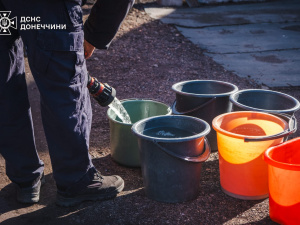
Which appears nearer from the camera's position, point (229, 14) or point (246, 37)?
point (246, 37)

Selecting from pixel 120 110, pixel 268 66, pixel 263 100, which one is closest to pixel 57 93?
pixel 120 110

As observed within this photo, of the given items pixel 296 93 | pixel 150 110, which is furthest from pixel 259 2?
pixel 150 110

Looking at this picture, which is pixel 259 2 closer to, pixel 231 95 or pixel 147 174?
pixel 231 95

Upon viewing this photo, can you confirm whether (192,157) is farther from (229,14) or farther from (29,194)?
(229,14)

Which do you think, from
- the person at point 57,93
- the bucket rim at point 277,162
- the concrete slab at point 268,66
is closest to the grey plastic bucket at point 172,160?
the person at point 57,93

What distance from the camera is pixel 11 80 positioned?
2.55 m

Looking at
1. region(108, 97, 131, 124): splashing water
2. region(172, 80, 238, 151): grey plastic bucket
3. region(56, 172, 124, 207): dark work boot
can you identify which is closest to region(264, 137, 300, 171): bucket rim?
region(172, 80, 238, 151): grey plastic bucket

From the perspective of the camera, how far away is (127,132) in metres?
3.10

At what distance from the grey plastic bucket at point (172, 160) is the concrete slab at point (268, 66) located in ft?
7.79

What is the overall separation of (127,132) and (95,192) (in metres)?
0.52

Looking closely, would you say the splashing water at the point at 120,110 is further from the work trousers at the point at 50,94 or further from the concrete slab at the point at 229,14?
the concrete slab at the point at 229,14

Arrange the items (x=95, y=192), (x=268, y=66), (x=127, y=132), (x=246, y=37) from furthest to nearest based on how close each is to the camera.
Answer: (x=246, y=37) < (x=268, y=66) < (x=127, y=132) < (x=95, y=192)

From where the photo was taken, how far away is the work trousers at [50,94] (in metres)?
2.24

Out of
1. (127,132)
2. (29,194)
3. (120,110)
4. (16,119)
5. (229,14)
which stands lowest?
(29,194)
